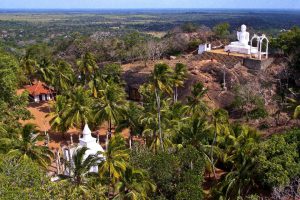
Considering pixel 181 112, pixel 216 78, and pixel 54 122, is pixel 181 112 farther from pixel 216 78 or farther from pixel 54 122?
pixel 216 78

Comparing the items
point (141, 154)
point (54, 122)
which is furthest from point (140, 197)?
point (54, 122)

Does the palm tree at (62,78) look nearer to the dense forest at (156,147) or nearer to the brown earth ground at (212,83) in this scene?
the dense forest at (156,147)

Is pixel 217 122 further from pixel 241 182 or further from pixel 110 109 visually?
pixel 110 109

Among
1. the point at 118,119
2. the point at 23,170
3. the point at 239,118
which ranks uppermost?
the point at 23,170

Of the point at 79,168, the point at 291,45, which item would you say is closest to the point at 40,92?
the point at 79,168

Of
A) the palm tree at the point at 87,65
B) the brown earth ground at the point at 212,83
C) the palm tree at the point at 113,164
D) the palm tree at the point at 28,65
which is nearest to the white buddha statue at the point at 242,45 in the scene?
the brown earth ground at the point at 212,83

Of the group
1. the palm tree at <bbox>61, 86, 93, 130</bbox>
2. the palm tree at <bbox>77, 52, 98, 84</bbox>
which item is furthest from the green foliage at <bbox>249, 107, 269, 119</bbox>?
the palm tree at <bbox>77, 52, 98, 84</bbox>
